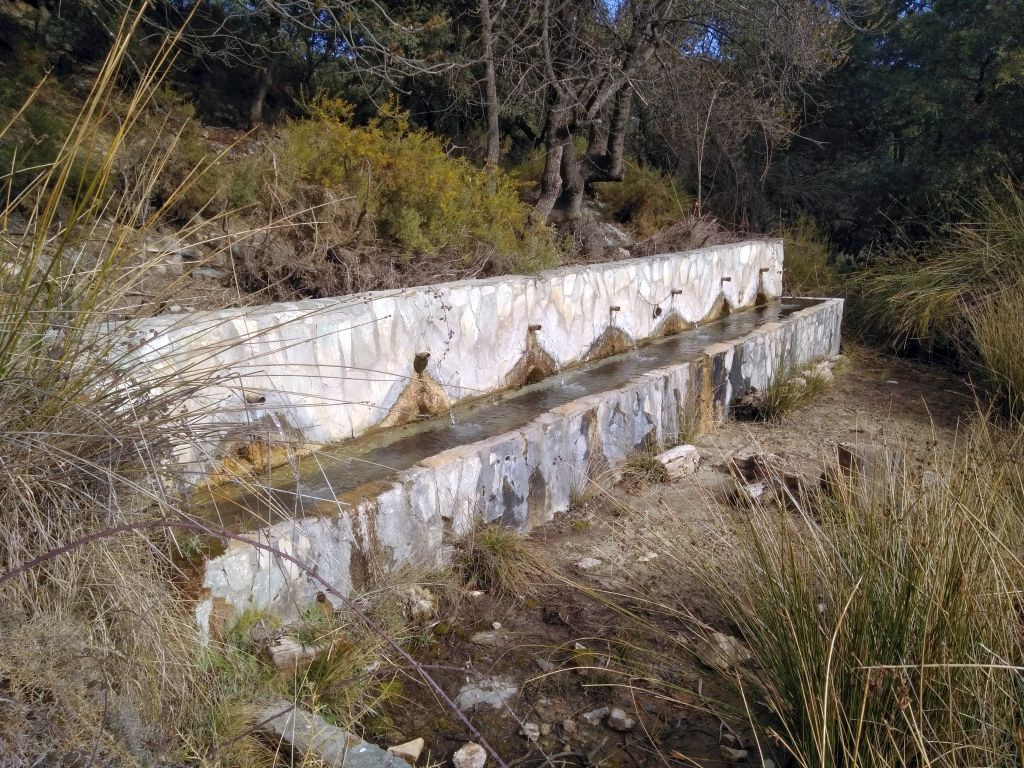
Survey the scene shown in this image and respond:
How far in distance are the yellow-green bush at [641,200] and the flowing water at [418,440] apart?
3109 mm

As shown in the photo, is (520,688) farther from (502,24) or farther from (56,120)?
(502,24)

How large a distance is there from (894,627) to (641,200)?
29.2 ft

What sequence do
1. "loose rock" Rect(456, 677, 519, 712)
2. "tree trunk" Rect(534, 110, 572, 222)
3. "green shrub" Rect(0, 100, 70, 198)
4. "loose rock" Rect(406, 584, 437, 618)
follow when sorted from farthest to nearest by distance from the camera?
1. "tree trunk" Rect(534, 110, 572, 222)
2. "green shrub" Rect(0, 100, 70, 198)
3. "loose rock" Rect(406, 584, 437, 618)
4. "loose rock" Rect(456, 677, 519, 712)

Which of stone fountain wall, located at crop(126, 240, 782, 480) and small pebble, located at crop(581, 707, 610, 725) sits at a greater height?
stone fountain wall, located at crop(126, 240, 782, 480)

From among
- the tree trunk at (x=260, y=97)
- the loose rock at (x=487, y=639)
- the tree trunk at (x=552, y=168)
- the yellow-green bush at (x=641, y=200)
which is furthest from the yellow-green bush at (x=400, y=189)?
the yellow-green bush at (x=641, y=200)

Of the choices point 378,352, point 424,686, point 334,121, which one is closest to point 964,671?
point 424,686

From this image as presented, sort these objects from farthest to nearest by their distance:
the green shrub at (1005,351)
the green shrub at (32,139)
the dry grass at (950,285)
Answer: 1. the dry grass at (950,285)
2. the green shrub at (1005,351)
3. the green shrub at (32,139)

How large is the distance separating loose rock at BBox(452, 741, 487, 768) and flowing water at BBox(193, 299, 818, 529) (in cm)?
88

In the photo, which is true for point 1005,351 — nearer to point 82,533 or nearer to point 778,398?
point 778,398

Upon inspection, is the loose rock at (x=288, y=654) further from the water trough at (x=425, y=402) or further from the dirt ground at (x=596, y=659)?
the dirt ground at (x=596, y=659)

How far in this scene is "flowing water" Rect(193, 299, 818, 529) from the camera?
3025 mm

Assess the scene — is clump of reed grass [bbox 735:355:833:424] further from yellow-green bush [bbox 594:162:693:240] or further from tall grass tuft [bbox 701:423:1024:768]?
yellow-green bush [bbox 594:162:693:240]

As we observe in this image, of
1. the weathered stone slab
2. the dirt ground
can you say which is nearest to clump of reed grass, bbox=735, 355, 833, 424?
the dirt ground

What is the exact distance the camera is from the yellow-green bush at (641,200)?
402 inches
